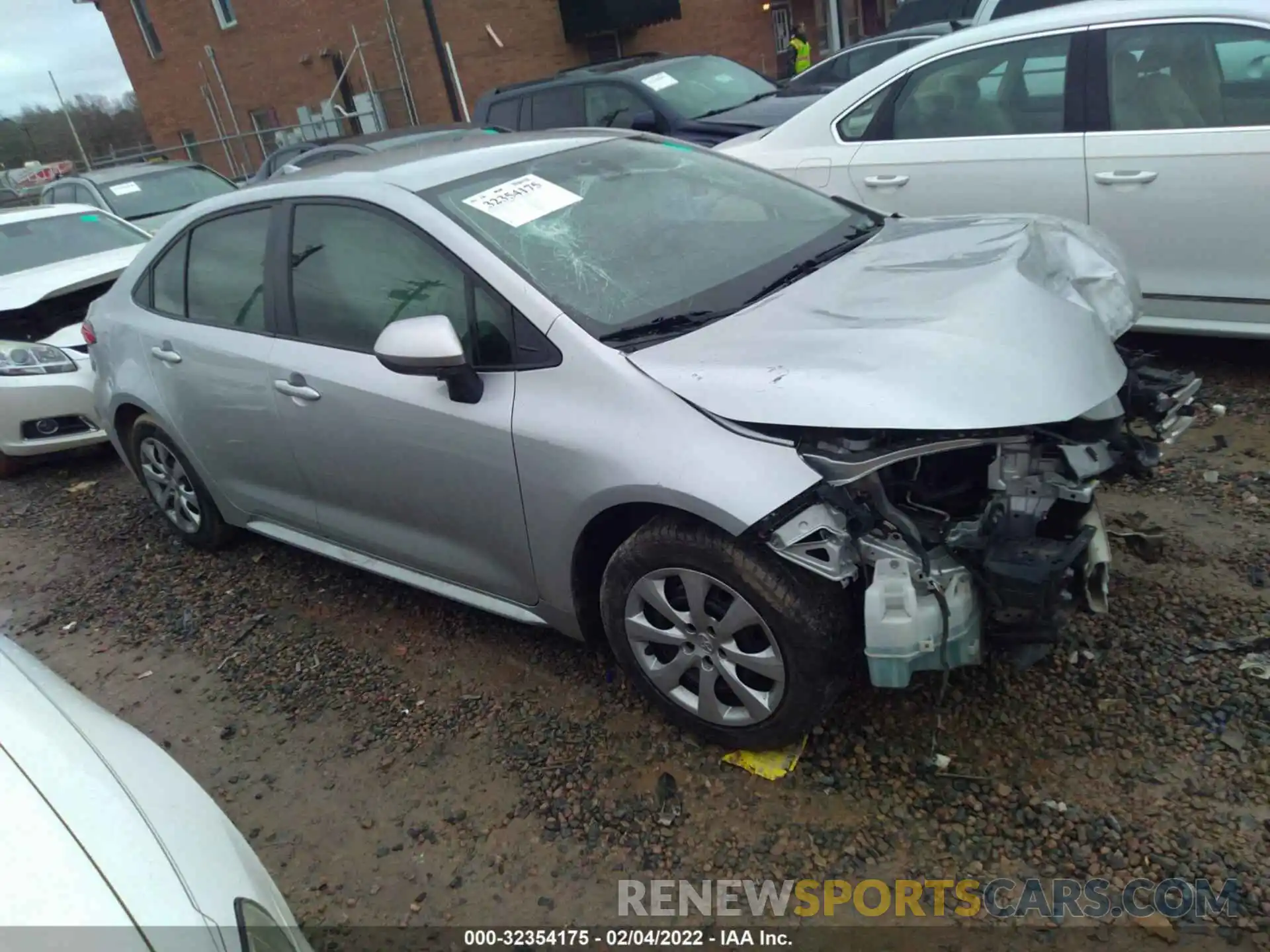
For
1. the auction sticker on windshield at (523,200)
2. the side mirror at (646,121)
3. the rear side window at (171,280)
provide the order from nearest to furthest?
the auction sticker on windshield at (523,200)
the rear side window at (171,280)
the side mirror at (646,121)

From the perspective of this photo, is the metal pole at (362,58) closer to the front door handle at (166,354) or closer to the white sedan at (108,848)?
the front door handle at (166,354)

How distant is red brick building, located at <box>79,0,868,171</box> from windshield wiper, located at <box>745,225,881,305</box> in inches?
572

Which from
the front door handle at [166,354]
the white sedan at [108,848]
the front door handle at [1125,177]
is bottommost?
the white sedan at [108,848]

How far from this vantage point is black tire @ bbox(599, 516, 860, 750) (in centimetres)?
227

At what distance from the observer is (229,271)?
3.57m

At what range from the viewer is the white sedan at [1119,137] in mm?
3715

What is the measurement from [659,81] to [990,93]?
432 centimetres

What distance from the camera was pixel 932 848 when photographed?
225 centimetres

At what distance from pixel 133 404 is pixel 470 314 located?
2341mm

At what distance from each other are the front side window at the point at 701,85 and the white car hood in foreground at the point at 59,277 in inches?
174

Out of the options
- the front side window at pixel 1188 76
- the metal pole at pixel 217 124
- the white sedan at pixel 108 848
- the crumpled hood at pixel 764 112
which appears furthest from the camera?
the metal pole at pixel 217 124

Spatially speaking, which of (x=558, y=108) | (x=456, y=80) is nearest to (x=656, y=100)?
(x=558, y=108)

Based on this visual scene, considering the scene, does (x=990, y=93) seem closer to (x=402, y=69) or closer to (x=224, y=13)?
(x=402, y=69)

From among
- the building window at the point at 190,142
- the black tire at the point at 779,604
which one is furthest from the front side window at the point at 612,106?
the building window at the point at 190,142
